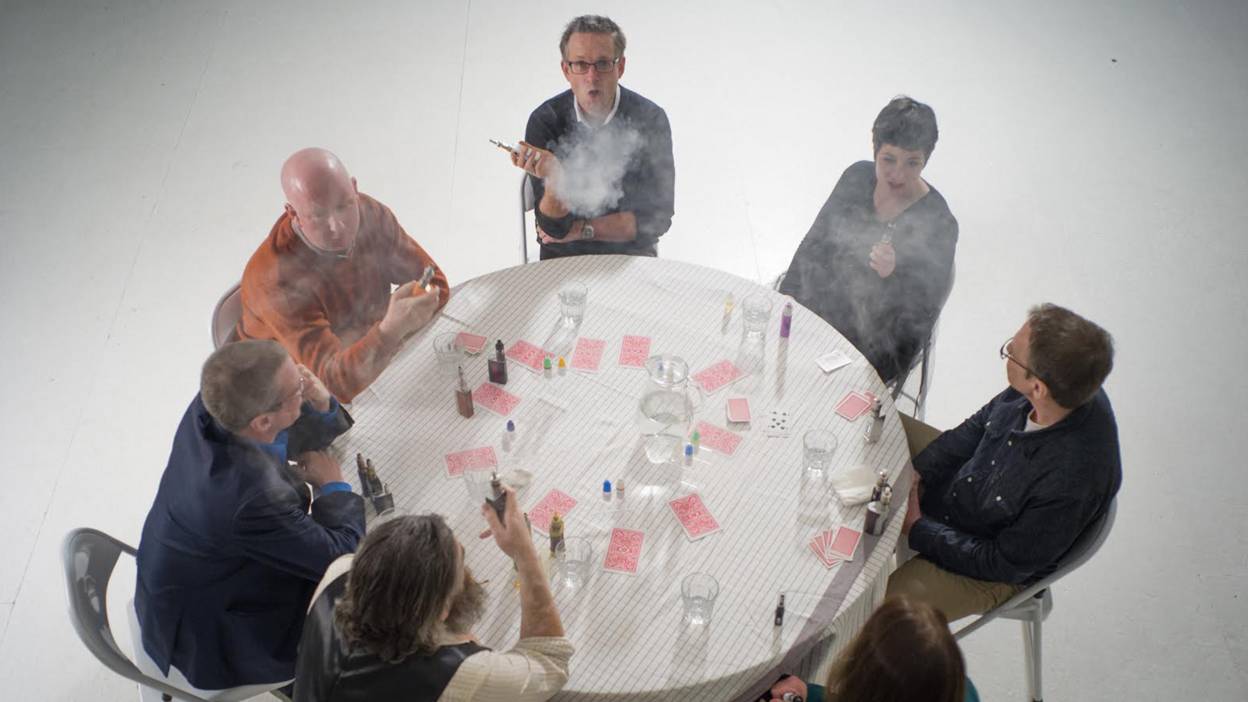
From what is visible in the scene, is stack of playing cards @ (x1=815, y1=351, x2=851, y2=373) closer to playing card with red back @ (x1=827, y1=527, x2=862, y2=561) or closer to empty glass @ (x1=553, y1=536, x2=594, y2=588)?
playing card with red back @ (x1=827, y1=527, x2=862, y2=561)

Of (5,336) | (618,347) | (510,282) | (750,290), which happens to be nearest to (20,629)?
(5,336)

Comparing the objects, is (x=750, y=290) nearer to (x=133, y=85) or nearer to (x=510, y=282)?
(x=510, y=282)

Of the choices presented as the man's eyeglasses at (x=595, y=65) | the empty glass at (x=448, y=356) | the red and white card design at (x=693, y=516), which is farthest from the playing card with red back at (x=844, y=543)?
the man's eyeglasses at (x=595, y=65)

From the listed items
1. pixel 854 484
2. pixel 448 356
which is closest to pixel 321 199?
pixel 448 356

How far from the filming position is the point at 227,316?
296 cm

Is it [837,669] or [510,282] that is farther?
[510,282]

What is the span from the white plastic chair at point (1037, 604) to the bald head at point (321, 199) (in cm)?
Result: 227

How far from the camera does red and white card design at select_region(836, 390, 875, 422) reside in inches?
108

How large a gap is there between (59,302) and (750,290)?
3328 mm

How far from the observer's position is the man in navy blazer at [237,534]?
87.0 inches

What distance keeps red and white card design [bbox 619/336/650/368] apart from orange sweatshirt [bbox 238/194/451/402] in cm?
65

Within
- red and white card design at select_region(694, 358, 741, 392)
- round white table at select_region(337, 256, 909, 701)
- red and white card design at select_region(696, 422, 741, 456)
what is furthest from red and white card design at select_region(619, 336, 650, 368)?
Answer: red and white card design at select_region(696, 422, 741, 456)

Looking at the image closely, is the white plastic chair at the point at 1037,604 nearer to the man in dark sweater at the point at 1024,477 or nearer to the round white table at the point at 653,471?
the man in dark sweater at the point at 1024,477

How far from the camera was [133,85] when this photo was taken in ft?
17.5
